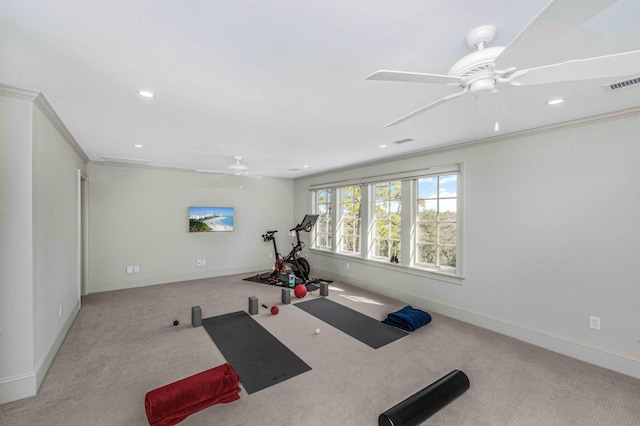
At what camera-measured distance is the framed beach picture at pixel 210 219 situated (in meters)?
6.32

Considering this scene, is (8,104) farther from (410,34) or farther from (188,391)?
(410,34)

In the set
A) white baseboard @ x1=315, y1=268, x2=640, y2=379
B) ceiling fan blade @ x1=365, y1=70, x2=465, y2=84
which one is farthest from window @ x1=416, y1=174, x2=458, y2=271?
ceiling fan blade @ x1=365, y1=70, x2=465, y2=84

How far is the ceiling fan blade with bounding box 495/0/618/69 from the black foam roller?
2219mm

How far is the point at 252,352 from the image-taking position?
3.12 metres

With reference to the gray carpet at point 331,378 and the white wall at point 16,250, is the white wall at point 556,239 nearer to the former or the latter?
the gray carpet at point 331,378

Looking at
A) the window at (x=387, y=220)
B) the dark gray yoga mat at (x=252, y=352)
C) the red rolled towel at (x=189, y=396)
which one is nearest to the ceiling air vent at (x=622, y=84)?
the window at (x=387, y=220)

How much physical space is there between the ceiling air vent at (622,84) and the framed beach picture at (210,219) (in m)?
6.47

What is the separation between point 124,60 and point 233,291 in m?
4.44

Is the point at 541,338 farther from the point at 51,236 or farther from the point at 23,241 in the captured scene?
the point at 51,236

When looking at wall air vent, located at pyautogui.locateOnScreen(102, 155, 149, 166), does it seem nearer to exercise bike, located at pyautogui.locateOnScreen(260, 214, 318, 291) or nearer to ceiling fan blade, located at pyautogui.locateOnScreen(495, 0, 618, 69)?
exercise bike, located at pyautogui.locateOnScreen(260, 214, 318, 291)

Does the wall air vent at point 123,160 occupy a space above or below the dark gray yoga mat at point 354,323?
above

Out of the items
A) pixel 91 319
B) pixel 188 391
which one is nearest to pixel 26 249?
pixel 188 391

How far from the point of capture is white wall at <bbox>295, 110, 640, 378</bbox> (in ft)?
9.12

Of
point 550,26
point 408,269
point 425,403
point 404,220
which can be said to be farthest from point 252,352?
point 550,26
